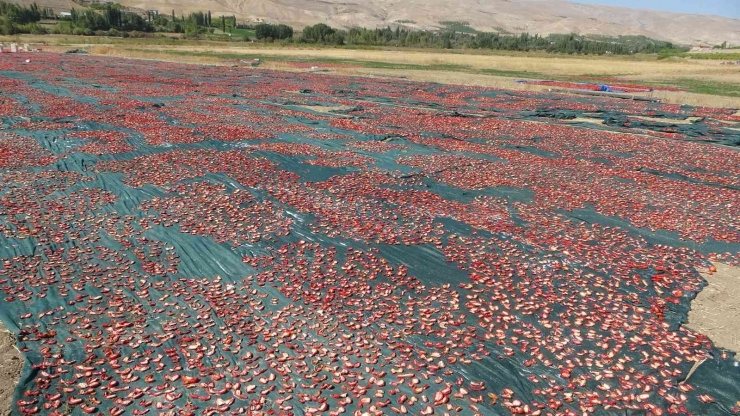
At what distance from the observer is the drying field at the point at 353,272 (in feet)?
15.0

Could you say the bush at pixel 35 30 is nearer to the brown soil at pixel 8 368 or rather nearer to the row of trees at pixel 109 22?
the row of trees at pixel 109 22

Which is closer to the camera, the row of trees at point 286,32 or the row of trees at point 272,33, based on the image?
the row of trees at point 286,32

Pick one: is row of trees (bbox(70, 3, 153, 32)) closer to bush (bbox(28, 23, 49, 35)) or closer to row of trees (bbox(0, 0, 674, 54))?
row of trees (bbox(0, 0, 674, 54))

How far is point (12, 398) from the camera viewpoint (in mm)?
4160

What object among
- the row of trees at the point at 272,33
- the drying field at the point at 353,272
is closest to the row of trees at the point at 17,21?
the row of trees at the point at 272,33

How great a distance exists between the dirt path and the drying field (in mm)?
185

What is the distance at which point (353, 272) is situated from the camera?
6848 millimetres

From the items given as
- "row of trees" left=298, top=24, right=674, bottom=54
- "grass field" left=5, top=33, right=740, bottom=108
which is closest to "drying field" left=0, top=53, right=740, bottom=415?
"grass field" left=5, top=33, right=740, bottom=108

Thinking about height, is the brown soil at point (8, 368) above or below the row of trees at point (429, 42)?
A: below

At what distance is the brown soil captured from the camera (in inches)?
164

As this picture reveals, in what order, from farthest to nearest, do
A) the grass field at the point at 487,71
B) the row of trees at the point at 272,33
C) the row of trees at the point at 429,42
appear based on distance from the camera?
the row of trees at the point at 429,42 < the row of trees at the point at 272,33 < the grass field at the point at 487,71

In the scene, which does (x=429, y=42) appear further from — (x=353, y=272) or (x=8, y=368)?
(x=8, y=368)

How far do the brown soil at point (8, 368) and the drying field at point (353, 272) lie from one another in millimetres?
111

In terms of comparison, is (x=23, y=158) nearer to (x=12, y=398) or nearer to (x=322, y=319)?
(x=12, y=398)
